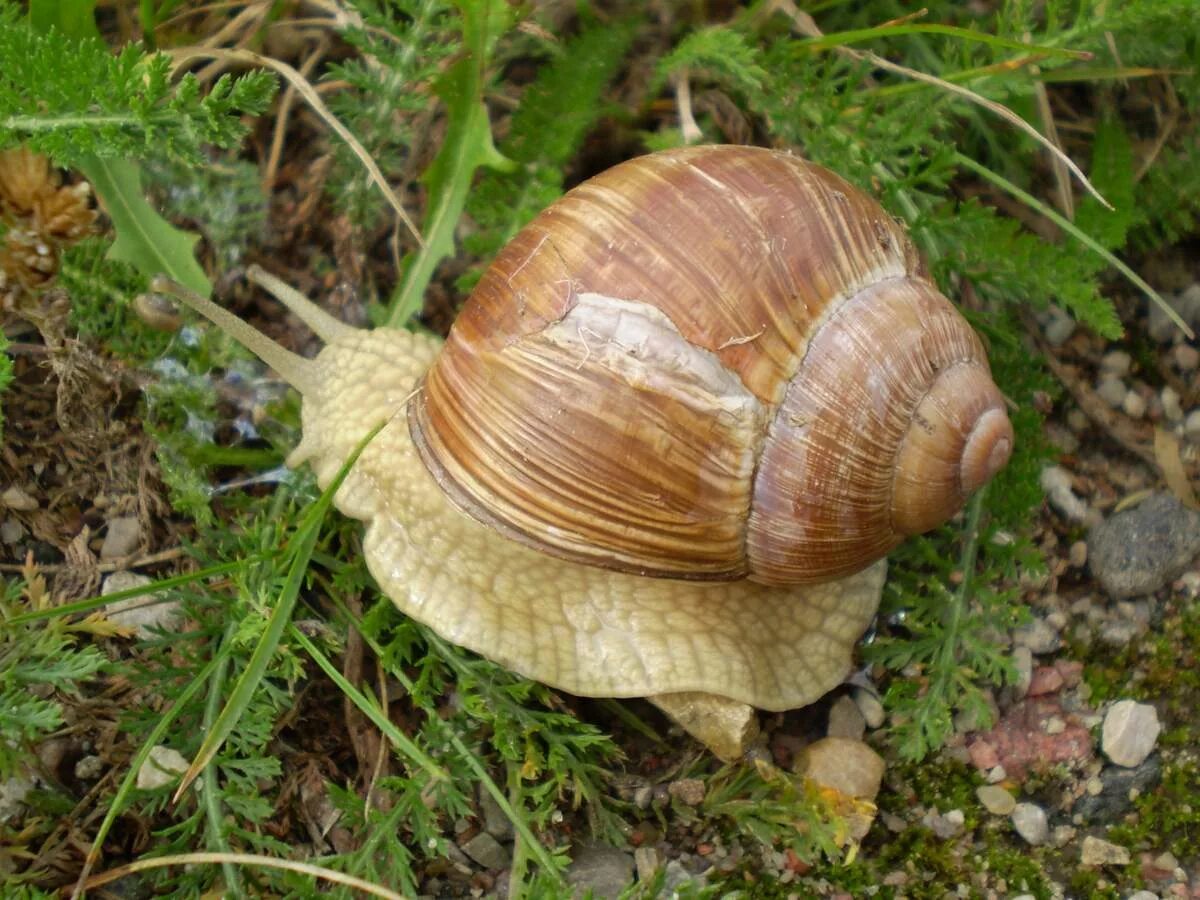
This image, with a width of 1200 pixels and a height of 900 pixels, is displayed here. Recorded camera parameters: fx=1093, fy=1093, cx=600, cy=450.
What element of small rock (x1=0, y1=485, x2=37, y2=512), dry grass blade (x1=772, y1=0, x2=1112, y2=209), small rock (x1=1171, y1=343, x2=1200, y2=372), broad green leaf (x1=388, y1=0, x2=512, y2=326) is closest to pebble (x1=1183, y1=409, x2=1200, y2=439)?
small rock (x1=1171, y1=343, x2=1200, y2=372)

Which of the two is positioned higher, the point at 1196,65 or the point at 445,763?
the point at 1196,65

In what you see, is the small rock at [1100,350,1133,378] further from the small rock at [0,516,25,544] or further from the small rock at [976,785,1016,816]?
the small rock at [0,516,25,544]

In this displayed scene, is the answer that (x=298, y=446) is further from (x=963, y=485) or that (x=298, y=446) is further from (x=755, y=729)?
(x=963, y=485)

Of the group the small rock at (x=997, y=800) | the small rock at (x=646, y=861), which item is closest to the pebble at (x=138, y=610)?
the small rock at (x=646, y=861)

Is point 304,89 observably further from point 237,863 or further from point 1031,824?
point 1031,824

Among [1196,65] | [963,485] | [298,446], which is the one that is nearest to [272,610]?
[298,446]
